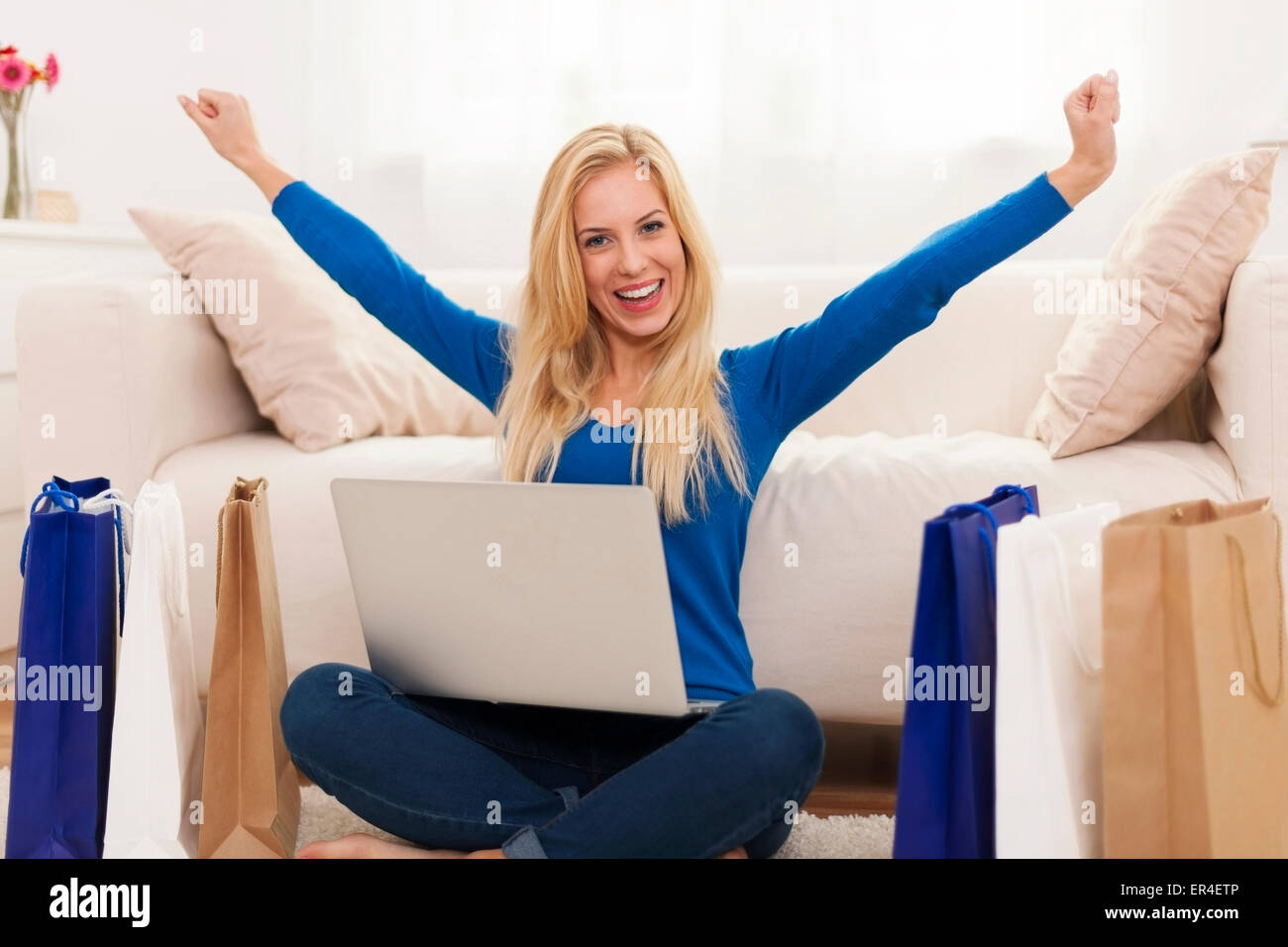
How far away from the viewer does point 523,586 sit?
112cm

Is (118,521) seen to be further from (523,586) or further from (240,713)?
(523,586)

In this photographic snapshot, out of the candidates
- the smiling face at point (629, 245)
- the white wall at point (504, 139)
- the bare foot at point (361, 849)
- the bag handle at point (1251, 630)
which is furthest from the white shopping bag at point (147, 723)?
the white wall at point (504, 139)

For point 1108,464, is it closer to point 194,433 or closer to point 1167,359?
point 1167,359

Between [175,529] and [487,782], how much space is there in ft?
1.34

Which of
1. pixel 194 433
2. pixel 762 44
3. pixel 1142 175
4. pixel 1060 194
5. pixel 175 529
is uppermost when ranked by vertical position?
pixel 762 44

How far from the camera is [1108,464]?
150cm

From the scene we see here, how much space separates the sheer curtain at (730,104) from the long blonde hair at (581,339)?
1.29 metres

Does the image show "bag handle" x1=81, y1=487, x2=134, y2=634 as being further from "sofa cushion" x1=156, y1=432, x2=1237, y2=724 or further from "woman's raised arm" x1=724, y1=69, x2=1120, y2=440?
"woman's raised arm" x1=724, y1=69, x2=1120, y2=440

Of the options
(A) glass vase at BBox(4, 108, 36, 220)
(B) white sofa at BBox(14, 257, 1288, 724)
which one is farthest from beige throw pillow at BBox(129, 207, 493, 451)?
(A) glass vase at BBox(4, 108, 36, 220)

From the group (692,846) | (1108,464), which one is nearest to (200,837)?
(692,846)

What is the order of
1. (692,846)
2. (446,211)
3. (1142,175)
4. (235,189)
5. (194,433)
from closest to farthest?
(692,846) < (194,433) < (1142,175) < (446,211) < (235,189)

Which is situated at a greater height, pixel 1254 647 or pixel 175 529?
pixel 175 529

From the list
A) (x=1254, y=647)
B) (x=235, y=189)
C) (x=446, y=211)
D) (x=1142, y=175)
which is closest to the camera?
(x=1254, y=647)

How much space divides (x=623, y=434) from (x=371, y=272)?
40 cm
